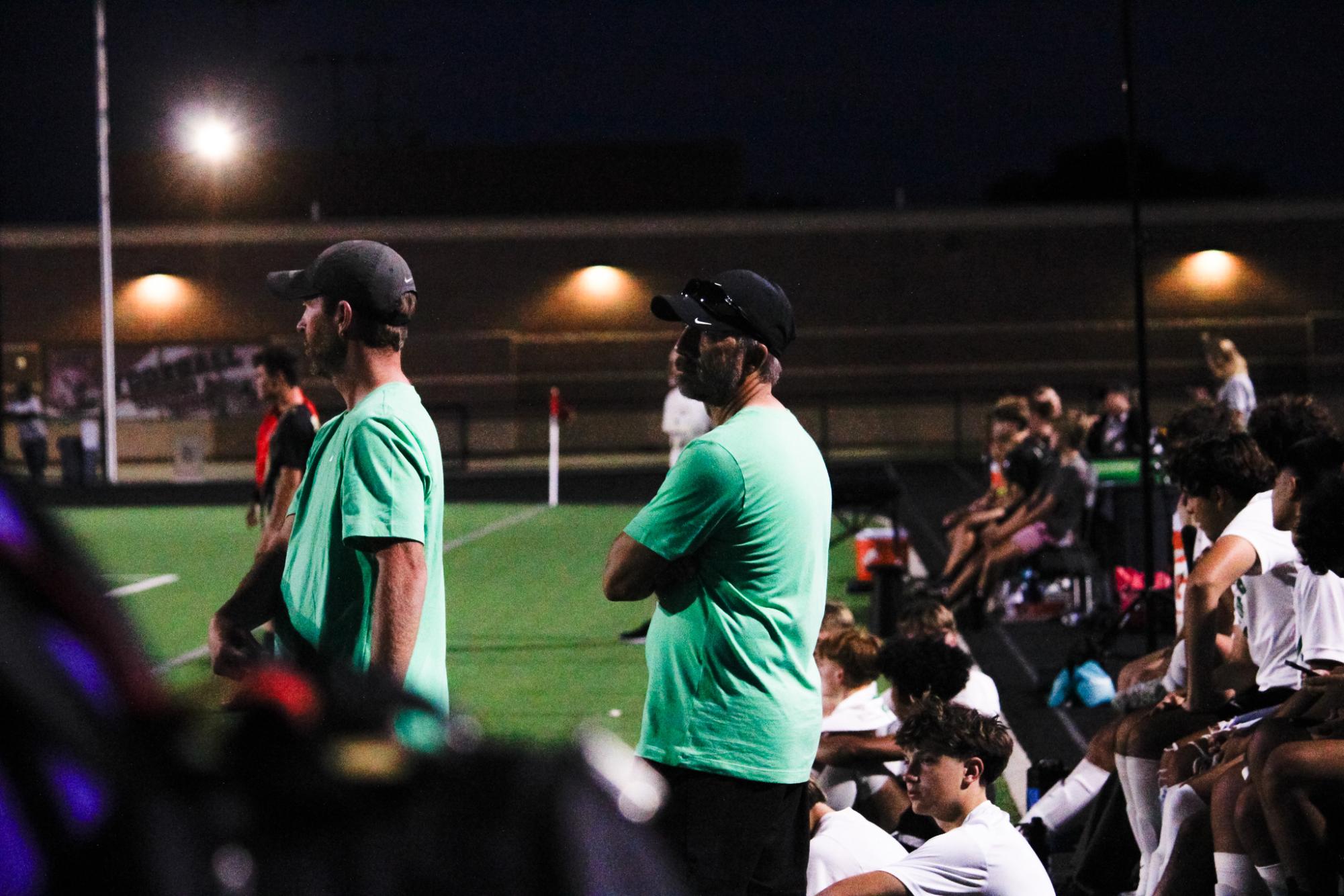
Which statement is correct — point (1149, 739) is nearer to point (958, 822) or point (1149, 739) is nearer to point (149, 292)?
point (958, 822)

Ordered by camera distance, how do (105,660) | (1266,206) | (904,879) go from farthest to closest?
(1266,206)
(904,879)
(105,660)

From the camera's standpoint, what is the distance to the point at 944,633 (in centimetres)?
623

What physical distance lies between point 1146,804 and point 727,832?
246 centimetres

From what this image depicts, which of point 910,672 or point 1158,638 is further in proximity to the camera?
point 1158,638

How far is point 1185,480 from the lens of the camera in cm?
520

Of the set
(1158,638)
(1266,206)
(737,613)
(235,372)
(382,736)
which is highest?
→ (1266,206)

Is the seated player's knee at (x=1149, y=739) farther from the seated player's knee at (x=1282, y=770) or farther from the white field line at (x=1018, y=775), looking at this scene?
the white field line at (x=1018, y=775)

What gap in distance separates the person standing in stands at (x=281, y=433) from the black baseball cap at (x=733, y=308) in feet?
11.4

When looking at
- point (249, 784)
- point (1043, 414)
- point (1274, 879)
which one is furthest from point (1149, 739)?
point (1043, 414)

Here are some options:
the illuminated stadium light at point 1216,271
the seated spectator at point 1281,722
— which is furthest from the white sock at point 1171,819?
the illuminated stadium light at point 1216,271

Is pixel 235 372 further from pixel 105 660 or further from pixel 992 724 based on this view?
pixel 105 660

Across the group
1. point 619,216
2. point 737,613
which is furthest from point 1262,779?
point 619,216

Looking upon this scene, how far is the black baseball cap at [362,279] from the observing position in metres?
2.80

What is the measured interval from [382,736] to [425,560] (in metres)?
2.02
